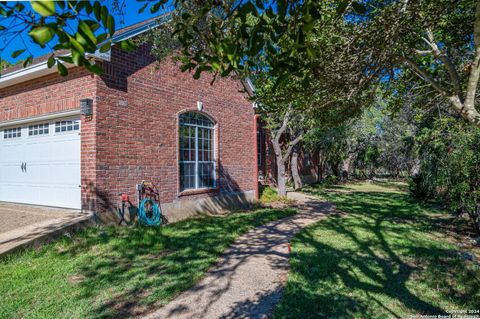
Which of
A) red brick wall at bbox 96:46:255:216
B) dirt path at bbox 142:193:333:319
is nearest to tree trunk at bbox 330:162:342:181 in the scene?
red brick wall at bbox 96:46:255:216

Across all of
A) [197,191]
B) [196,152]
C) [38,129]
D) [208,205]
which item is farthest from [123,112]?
[208,205]

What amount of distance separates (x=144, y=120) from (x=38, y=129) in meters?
3.15

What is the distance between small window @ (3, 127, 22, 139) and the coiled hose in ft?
15.4

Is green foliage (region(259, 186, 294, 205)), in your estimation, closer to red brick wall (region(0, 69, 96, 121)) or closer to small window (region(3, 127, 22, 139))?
red brick wall (region(0, 69, 96, 121))

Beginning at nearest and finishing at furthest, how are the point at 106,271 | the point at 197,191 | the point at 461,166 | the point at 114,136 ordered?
the point at 106,271 < the point at 461,166 < the point at 114,136 < the point at 197,191

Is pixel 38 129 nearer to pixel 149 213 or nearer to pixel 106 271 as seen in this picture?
pixel 149 213

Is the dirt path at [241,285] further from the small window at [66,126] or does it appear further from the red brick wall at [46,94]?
the red brick wall at [46,94]

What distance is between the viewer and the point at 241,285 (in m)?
4.47

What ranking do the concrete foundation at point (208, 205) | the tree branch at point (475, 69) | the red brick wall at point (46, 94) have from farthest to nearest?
the concrete foundation at point (208, 205)
the red brick wall at point (46, 94)
the tree branch at point (475, 69)

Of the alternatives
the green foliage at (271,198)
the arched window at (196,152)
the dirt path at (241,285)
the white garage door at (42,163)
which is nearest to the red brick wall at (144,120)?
the arched window at (196,152)

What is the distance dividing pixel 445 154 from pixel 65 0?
8951 millimetres

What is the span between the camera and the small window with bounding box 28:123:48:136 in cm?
851

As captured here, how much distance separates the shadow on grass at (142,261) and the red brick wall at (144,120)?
1405 millimetres

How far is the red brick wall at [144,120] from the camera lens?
7.36m
